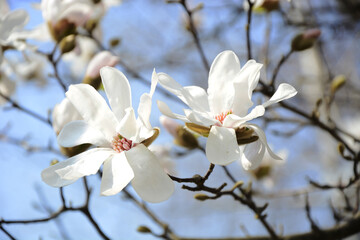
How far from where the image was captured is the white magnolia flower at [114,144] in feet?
1.81

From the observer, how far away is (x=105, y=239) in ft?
2.50

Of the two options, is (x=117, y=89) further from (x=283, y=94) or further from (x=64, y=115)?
(x=283, y=94)

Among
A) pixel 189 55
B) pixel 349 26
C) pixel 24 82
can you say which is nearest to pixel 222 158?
pixel 24 82

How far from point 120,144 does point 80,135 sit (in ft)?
0.23

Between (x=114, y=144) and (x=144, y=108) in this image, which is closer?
(x=144, y=108)

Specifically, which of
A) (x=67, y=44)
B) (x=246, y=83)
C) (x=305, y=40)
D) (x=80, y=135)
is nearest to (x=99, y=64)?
(x=67, y=44)

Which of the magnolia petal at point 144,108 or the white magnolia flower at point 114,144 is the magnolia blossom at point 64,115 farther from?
the magnolia petal at point 144,108

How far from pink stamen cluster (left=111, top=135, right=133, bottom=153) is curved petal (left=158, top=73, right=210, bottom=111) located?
12cm

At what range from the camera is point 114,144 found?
65cm

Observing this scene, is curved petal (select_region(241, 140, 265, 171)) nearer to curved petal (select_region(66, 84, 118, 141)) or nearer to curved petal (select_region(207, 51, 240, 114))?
curved petal (select_region(207, 51, 240, 114))

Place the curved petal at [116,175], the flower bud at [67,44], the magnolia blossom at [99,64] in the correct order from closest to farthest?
the curved petal at [116,175], the magnolia blossom at [99,64], the flower bud at [67,44]

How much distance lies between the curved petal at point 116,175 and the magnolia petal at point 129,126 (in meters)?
0.03

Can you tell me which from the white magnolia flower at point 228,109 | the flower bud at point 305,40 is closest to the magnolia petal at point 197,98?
the white magnolia flower at point 228,109

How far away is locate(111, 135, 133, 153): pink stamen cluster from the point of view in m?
0.64
